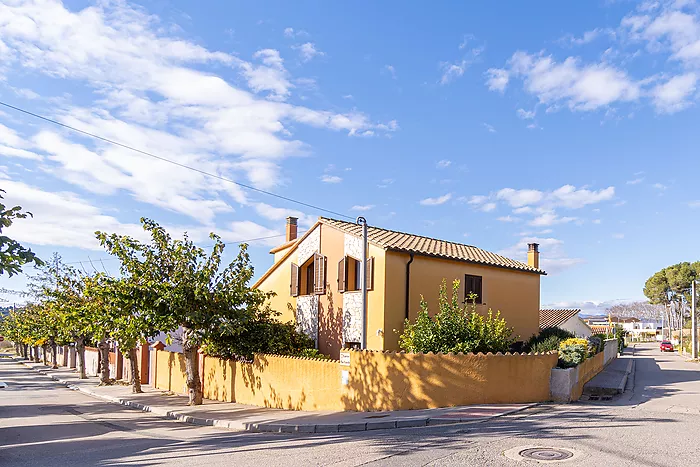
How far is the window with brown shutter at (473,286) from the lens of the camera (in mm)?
23227

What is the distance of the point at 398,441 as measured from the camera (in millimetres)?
11344

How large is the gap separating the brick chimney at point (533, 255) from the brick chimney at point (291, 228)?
12177mm

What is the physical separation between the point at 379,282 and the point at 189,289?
6300 mm

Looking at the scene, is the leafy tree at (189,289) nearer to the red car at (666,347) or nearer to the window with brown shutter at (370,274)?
the window with brown shutter at (370,274)

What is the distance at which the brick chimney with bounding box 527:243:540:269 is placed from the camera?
30000 millimetres

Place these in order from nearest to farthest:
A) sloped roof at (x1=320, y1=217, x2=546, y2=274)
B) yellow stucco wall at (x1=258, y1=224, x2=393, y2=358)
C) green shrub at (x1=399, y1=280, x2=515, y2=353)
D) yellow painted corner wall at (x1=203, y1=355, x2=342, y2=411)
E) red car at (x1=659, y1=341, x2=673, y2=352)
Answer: yellow painted corner wall at (x1=203, y1=355, x2=342, y2=411), green shrub at (x1=399, y1=280, x2=515, y2=353), yellow stucco wall at (x1=258, y1=224, x2=393, y2=358), sloped roof at (x1=320, y1=217, x2=546, y2=274), red car at (x1=659, y1=341, x2=673, y2=352)

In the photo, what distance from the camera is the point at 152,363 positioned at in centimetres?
2758

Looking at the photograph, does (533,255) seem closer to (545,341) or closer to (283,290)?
(545,341)

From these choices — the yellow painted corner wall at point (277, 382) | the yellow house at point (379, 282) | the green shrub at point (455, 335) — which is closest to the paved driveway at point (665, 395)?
the green shrub at point (455, 335)

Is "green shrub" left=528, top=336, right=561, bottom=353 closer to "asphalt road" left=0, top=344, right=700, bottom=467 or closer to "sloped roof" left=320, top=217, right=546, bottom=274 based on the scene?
"asphalt road" left=0, top=344, right=700, bottom=467

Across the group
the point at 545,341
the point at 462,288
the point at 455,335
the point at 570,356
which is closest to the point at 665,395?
the point at 570,356

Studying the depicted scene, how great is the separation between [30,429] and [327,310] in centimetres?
1075

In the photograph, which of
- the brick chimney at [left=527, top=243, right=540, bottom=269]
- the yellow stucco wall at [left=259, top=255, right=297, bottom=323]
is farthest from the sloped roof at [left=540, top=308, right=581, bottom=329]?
the yellow stucco wall at [left=259, top=255, right=297, bottom=323]

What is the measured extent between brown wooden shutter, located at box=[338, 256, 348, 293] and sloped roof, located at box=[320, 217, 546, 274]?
114cm
